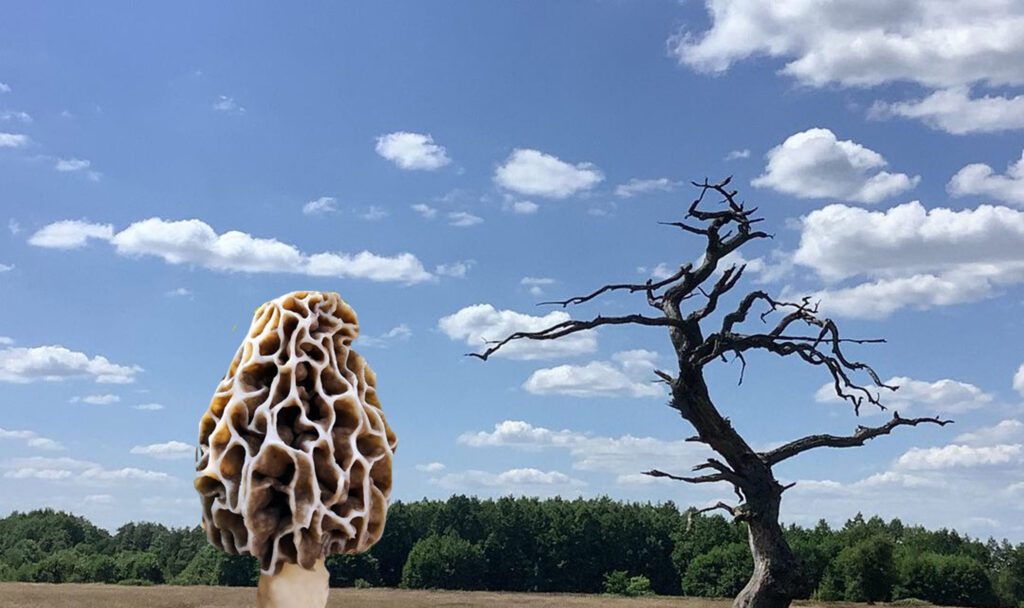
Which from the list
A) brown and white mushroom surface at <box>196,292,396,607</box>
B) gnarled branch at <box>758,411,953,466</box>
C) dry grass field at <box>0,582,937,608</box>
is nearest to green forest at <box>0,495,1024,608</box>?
dry grass field at <box>0,582,937,608</box>

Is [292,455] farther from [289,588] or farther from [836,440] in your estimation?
[836,440]

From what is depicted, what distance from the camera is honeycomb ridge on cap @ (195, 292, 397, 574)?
7660 millimetres

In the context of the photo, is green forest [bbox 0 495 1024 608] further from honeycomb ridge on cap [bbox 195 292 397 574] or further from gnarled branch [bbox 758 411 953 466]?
honeycomb ridge on cap [bbox 195 292 397 574]

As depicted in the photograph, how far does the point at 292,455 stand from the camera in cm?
760

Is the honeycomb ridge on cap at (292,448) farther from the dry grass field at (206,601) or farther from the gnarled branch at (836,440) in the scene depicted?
the dry grass field at (206,601)

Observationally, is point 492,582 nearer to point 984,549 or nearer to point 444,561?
point 444,561

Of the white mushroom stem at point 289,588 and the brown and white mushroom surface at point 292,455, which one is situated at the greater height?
the brown and white mushroom surface at point 292,455

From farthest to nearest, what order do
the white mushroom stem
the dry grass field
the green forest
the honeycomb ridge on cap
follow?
the green forest
the dry grass field
the white mushroom stem
the honeycomb ridge on cap

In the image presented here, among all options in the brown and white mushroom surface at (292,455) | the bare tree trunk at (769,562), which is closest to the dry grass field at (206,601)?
the bare tree trunk at (769,562)

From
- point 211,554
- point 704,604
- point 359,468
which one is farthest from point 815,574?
point 359,468

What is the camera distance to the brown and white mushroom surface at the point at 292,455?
7664 millimetres

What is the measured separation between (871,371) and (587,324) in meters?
4.69

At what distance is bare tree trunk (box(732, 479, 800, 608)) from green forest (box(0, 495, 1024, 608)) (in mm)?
31755

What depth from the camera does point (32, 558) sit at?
59906mm
